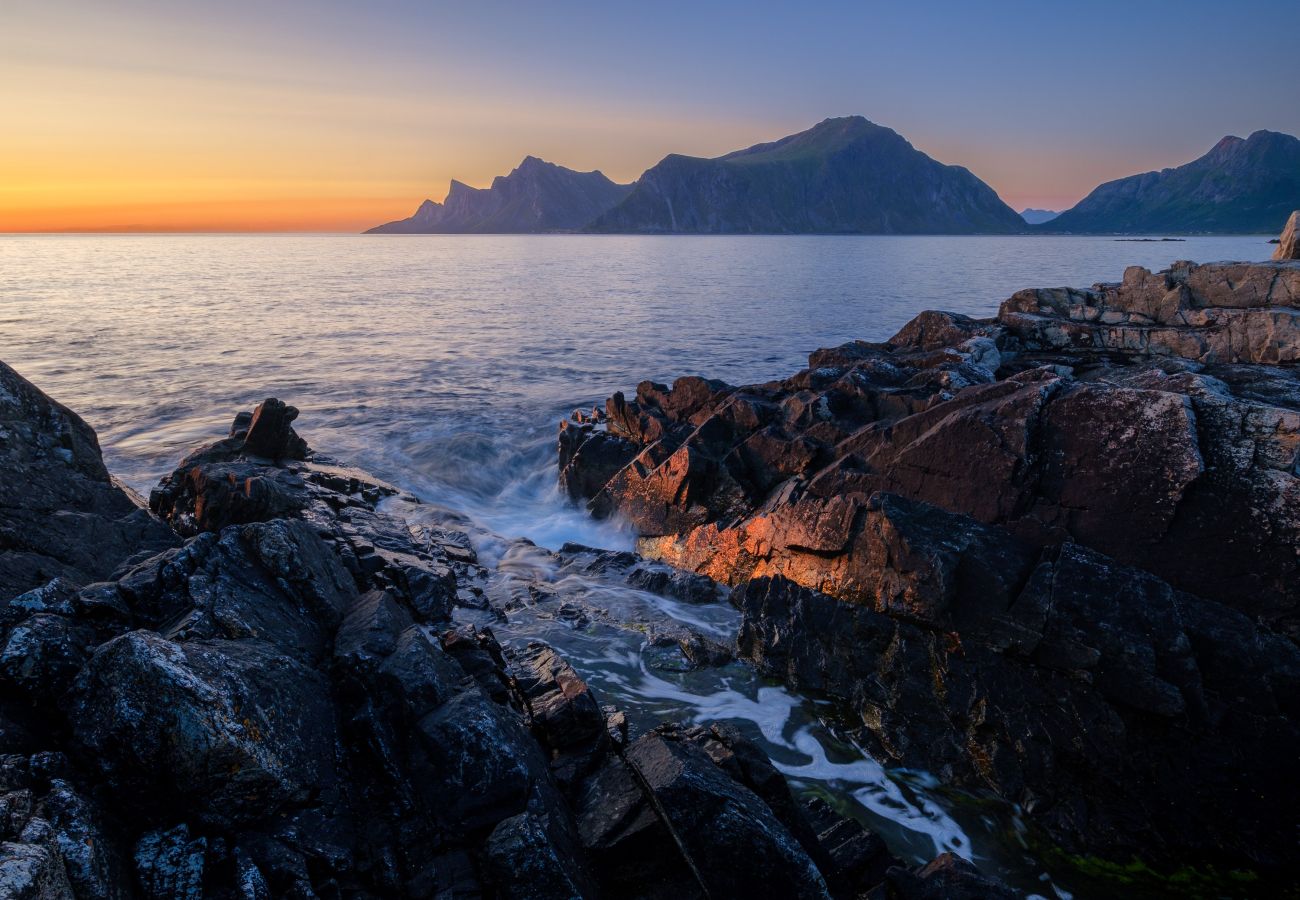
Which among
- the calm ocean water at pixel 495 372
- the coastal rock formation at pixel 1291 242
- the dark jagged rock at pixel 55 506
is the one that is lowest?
the calm ocean water at pixel 495 372

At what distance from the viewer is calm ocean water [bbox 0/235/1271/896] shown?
9.82 meters

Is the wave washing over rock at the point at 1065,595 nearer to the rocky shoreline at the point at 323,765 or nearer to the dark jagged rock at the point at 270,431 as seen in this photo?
the rocky shoreline at the point at 323,765

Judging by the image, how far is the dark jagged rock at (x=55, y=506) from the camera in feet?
27.5

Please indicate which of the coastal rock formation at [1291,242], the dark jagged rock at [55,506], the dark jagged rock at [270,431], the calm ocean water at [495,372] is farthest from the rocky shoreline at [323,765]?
the coastal rock formation at [1291,242]

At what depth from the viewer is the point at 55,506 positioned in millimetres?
9500

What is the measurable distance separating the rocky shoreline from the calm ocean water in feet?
6.46

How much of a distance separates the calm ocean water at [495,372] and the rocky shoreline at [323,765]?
1.97 metres

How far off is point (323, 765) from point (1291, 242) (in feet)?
97.5

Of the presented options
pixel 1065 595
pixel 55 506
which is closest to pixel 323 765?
pixel 55 506

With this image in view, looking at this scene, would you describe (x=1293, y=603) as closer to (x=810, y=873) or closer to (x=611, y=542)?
(x=810, y=873)

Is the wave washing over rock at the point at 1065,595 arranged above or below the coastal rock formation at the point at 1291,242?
below

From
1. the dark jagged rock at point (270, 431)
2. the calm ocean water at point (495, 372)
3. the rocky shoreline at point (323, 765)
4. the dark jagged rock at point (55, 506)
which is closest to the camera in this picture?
the rocky shoreline at point (323, 765)

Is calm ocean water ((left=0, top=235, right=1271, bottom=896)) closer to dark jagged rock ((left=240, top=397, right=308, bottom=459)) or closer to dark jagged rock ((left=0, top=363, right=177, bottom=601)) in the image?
dark jagged rock ((left=240, top=397, right=308, bottom=459))

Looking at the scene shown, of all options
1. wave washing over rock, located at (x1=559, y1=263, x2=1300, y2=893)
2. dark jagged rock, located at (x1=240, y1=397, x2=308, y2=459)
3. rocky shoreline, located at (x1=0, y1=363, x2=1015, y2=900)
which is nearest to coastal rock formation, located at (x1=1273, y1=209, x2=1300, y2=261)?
wave washing over rock, located at (x1=559, y1=263, x2=1300, y2=893)
